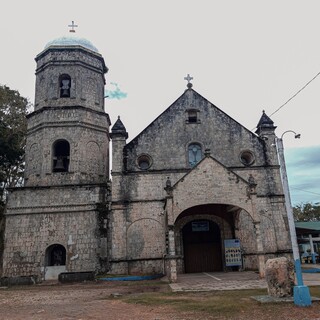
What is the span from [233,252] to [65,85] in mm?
15074

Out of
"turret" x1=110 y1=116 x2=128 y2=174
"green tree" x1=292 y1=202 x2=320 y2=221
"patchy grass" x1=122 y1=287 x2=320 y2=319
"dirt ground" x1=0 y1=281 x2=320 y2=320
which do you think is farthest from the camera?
"green tree" x1=292 y1=202 x2=320 y2=221

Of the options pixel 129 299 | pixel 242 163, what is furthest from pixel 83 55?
pixel 129 299

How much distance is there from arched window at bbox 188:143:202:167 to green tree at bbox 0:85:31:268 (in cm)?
1411

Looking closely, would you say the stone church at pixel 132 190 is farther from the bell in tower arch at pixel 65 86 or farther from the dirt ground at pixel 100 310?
the dirt ground at pixel 100 310

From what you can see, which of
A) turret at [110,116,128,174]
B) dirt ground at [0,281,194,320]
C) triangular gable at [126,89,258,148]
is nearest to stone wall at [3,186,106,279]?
turret at [110,116,128,174]

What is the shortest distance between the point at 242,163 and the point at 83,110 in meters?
10.6

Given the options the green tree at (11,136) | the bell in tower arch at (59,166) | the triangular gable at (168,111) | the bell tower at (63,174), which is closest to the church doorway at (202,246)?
the bell tower at (63,174)

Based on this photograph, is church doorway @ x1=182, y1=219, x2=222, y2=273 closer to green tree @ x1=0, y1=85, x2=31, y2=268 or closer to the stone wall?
the stone wall

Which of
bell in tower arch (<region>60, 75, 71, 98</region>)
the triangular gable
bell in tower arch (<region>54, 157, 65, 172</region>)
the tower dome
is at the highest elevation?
the tower dome

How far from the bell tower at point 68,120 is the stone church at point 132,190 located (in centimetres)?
7

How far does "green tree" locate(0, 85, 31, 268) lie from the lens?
2530 centimetres

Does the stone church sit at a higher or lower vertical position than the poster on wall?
higher

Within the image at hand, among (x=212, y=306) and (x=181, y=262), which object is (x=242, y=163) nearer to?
(x=181, y=262)

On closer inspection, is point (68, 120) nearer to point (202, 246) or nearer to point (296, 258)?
point (202, 246)
